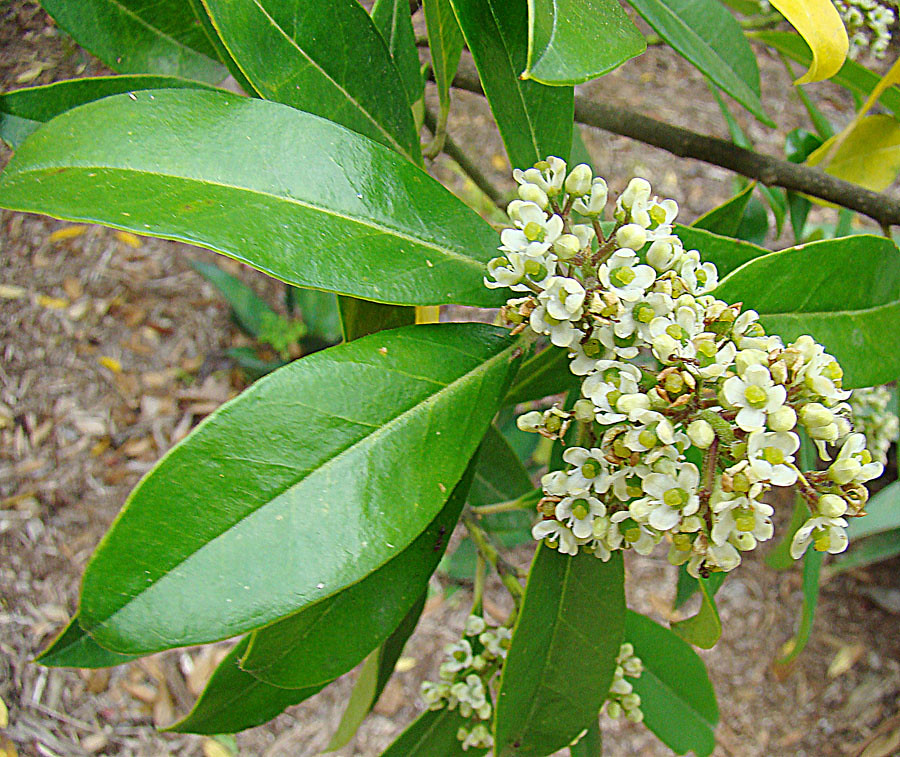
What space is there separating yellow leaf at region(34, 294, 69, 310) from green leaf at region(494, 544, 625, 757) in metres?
1.81

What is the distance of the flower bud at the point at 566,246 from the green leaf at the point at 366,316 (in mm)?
210

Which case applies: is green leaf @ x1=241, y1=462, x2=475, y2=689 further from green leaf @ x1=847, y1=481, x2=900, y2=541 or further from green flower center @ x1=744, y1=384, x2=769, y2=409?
green leaf @ x1=847, y1=481, x2=900, y2=541

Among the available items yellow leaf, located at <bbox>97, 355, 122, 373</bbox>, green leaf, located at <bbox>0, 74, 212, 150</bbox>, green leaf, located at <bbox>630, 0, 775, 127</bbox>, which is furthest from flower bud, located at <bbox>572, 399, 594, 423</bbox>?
yellow leaf, located at <bbox>97, 355, 122, 373</bbox>

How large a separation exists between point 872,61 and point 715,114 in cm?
59

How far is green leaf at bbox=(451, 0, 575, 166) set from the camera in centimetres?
67

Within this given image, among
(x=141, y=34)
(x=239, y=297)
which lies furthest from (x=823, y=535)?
(x=239, y=297)

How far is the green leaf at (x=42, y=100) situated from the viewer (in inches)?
33.2

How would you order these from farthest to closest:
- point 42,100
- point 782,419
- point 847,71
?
point 847,71
point 42,100
point 782,419

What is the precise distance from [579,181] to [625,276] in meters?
0.11

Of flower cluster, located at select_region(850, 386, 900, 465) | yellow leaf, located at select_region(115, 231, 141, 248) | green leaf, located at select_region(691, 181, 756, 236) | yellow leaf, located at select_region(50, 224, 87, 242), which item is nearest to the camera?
green leaf, located at select_region(691, 181, 756, 236)

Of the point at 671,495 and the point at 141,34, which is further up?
the point at 141,34

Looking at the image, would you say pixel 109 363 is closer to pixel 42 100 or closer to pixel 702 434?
pixel 42 100

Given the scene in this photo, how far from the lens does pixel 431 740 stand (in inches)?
41.5

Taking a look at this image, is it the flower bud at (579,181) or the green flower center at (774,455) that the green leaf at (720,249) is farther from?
the green flower center at (774,455)
